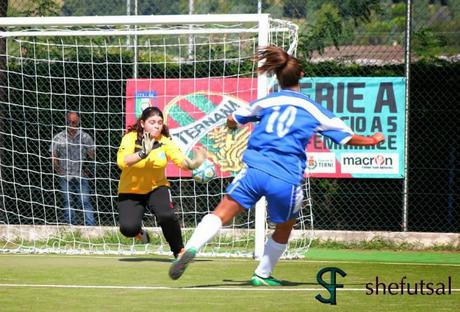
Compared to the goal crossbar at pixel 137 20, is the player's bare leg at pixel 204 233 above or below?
below

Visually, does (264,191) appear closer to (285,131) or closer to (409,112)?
(285,131)

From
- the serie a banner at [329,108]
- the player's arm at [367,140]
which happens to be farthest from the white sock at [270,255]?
the serie a banner at [329,108]

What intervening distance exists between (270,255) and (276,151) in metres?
1.06

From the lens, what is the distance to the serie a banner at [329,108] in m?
14.8

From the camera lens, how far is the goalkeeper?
37.8ft

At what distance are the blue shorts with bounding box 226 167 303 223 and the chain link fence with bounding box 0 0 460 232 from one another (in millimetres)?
6371

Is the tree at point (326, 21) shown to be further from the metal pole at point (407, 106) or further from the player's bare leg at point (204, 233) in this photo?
the player's bare leg at point (204, 233)

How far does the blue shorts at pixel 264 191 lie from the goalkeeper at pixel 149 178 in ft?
8.95

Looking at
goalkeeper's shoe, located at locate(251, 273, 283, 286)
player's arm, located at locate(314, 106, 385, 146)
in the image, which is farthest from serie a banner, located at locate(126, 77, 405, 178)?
player's arm, located at locate(314, 106, 385, 146)

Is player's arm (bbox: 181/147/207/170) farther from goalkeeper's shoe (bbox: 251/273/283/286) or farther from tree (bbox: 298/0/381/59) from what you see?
tree (bbox: 298/0/381/59)

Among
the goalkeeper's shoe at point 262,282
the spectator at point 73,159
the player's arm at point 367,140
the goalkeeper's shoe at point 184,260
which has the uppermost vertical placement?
the player's arm at point 367,140

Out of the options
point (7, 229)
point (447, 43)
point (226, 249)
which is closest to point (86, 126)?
point (7, 229)

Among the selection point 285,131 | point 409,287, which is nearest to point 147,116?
point 285,131

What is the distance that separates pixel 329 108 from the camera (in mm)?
14945
